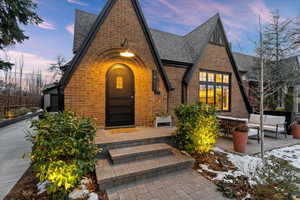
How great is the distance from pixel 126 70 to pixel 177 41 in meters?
5.05

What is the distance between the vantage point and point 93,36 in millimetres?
4508

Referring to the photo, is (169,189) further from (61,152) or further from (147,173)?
(61,152)

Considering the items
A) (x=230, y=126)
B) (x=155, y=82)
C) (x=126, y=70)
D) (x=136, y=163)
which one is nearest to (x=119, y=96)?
(x=126, y=70)

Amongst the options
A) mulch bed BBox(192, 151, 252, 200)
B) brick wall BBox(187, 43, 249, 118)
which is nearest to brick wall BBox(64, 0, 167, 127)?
brick wall BBox(187, 43, 249, 118)

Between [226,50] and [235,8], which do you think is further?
[226,50]

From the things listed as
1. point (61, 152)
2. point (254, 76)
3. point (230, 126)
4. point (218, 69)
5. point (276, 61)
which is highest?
point (276, 61)

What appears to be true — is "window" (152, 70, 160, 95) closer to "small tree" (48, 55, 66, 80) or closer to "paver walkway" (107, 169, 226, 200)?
"paver walkway" (107, 169, 226, 200)

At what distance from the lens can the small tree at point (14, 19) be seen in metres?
6.06

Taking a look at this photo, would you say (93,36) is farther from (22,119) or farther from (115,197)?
(22,119)

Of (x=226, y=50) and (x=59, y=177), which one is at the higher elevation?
(x=226, y=50)

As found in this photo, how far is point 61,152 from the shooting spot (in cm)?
224

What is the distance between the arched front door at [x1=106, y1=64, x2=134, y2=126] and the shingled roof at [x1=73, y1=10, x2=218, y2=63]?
238cm

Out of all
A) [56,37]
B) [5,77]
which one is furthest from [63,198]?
[5,77]

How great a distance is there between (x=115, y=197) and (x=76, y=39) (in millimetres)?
5694
